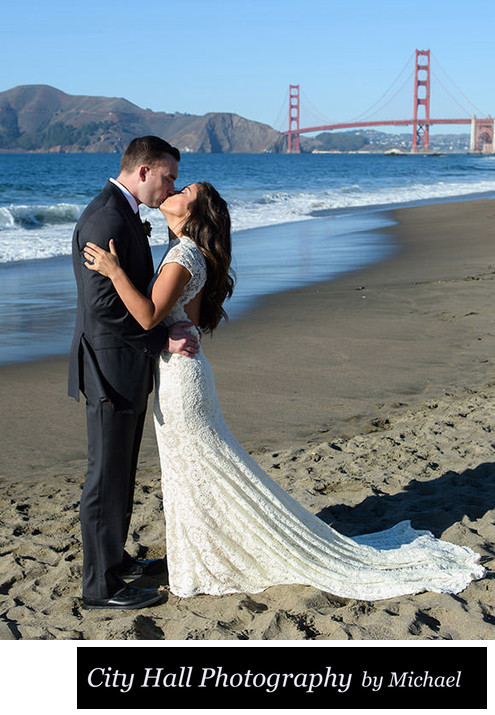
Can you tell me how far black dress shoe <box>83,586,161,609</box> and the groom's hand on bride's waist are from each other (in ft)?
2.63

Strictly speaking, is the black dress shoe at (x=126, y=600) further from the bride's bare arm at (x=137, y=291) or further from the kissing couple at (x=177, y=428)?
the bride's bare arm at (x=137, y=291)

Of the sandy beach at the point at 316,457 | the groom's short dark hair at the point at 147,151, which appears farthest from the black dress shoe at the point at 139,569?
the groom's short dark hair at the point at 147,151

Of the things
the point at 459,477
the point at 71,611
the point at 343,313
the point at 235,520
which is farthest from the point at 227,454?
the point at 343,313

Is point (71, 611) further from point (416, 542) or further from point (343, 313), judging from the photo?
point (343, 313)

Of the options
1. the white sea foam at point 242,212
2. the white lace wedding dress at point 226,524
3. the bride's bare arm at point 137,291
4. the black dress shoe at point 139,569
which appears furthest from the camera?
the white sea foam at point 242,212

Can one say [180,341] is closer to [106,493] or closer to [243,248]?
→ [106,493]

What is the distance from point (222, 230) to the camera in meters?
2.38

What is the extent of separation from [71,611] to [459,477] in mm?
1882

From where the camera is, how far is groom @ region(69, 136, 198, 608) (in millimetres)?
2354

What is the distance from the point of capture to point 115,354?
7.85 ft

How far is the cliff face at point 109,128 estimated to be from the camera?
116 meters

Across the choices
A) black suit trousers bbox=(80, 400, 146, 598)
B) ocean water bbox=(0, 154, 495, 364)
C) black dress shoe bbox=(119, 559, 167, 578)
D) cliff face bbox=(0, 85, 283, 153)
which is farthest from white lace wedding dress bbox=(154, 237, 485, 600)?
cliff face bbox=(0, 85, 283, 153)

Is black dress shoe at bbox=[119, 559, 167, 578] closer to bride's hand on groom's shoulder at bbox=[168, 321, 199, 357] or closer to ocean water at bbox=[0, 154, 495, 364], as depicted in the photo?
bride's hand on groom's shoulder at bbox=[168, 321, 199, 357]

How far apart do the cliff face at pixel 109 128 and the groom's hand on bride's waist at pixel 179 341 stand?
113772 mm
